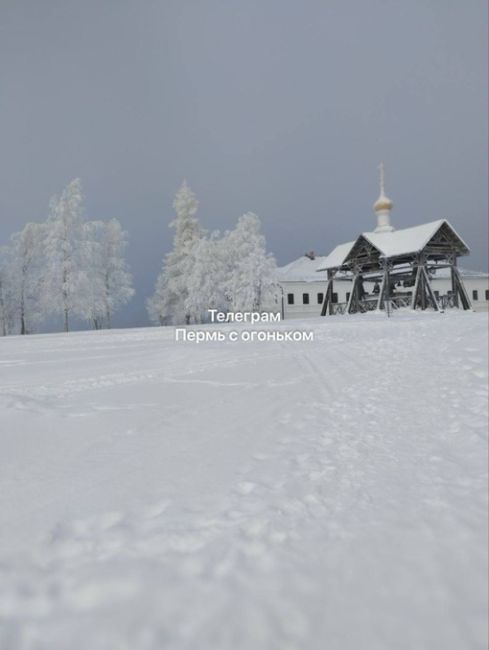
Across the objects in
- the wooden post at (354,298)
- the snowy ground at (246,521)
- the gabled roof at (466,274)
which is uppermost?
the gabled roof at (466,274)

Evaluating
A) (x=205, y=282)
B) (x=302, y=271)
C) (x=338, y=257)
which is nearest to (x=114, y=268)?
(x=205, y=282)

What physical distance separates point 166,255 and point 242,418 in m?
33.0

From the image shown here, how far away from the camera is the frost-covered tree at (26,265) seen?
1351 inches

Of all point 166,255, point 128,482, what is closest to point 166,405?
point 128,482

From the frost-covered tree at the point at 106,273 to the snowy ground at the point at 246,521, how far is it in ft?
81.4

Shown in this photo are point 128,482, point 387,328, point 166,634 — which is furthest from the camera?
point 387,328

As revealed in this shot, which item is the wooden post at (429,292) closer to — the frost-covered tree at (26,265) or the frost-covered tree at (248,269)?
the frost-covered tree at (248,269)

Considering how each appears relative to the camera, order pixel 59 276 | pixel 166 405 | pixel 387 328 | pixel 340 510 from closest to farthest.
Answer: pixel 340 510 → pixel 166 405 → pixel 387 328 → pixel 59 276

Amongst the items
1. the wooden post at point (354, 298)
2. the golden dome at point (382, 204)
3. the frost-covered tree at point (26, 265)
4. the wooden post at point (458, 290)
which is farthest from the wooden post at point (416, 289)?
the frost-covered tree at point (26, 265)

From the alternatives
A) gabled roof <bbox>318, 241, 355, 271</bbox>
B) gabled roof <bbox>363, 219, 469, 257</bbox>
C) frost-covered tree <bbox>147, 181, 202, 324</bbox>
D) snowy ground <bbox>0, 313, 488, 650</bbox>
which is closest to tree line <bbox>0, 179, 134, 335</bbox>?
frost-covered tree <bbox>147, 181, 202, 324</bbox>

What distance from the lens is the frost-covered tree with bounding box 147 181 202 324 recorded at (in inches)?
1383

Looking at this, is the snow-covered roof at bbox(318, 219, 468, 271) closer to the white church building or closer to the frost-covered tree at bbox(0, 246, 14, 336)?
the white church building

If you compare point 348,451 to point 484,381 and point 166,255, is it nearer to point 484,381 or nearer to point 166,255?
point 484,381

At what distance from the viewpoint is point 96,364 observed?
35.3 feet
